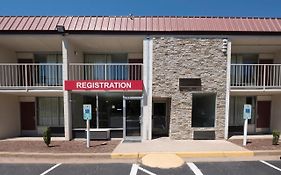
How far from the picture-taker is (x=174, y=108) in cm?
1095

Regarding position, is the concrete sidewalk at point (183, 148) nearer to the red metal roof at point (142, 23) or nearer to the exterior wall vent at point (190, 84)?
the exterior wall vent at point (190, 84)

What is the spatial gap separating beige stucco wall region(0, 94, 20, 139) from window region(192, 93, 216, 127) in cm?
1109

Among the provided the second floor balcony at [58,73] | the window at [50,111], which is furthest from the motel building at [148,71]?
the window at [50,111]

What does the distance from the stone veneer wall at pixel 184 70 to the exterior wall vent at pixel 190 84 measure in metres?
0.18

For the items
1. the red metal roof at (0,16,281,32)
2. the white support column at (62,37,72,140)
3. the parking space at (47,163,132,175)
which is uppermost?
the red metal roof at (0,16,281,32)

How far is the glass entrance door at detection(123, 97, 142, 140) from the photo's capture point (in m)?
10.9

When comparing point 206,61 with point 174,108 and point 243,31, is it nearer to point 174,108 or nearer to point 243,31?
point 243,31

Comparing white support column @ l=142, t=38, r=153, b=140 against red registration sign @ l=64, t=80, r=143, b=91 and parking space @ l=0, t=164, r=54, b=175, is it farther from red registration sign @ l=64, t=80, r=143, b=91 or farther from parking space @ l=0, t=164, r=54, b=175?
parking space @ l=0, t=164, r=54, b=175

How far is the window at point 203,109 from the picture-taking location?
11265 mm

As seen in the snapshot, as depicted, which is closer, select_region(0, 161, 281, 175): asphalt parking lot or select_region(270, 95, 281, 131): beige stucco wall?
select_region(0, 161, 281, 175): asphalt parking lot

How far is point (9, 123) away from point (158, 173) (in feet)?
33.2

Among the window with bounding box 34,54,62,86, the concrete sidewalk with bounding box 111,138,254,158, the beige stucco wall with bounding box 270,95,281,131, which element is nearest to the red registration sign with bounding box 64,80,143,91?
the window with bounding box 34,54,62,86

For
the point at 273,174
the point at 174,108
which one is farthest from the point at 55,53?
the point at 273,174

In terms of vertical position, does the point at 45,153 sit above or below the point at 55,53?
below
